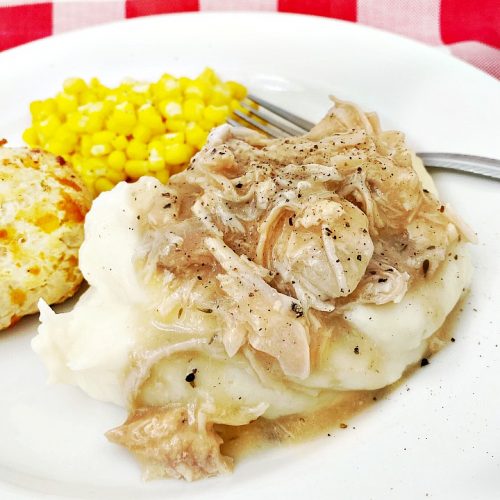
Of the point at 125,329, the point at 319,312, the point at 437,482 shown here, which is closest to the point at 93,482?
the point at 125,329

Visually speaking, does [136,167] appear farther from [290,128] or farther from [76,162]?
[290,128]

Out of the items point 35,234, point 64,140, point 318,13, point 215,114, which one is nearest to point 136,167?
point 64,140

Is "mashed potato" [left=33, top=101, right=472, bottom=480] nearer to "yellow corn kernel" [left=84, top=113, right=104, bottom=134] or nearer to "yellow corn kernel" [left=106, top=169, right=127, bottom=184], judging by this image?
"yellow corn kernel" [left=106, top=169, right=127, bottom=184]

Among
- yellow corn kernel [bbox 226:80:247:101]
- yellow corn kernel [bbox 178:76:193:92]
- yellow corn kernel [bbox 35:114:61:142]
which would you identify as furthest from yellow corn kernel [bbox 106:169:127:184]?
yellow corn kernel [bbox 226:80:247:101]

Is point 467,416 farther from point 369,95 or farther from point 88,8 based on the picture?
point 88,8

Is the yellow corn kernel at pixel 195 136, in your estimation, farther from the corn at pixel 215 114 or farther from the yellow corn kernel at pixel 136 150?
the yellow corn kernel at pixel 136 150

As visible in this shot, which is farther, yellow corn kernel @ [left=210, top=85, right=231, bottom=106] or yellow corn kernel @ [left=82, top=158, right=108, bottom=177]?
yellow corn kernel @ [left=210, top=85, right=231, bottom=106]
